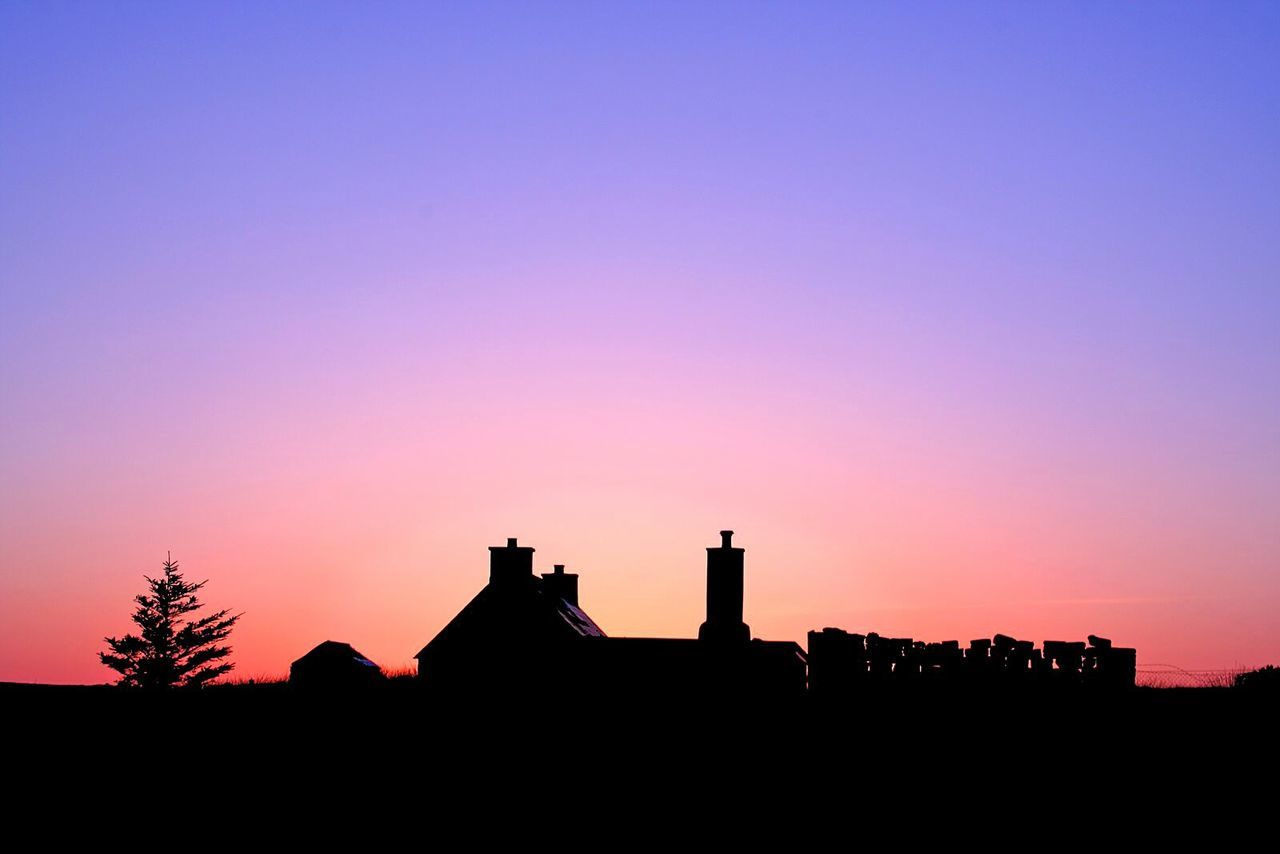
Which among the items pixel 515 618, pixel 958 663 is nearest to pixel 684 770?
pixel 958 663

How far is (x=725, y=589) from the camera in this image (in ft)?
120

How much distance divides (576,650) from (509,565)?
5570 mm

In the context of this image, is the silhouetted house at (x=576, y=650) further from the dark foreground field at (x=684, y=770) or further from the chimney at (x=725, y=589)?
the dark foreground field at (x=684, y=770)

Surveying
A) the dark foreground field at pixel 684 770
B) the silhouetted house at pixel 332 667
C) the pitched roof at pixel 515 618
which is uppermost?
the pitched roof at pixel 515 618

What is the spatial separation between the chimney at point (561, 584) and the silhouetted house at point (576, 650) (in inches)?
1.8

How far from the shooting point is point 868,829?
944 inches

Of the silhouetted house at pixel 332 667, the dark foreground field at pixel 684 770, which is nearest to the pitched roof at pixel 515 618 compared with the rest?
the silhouetted house at pixel 332 667

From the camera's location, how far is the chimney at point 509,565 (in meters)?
44.4

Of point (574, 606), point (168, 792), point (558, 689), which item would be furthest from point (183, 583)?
point (168, 792)

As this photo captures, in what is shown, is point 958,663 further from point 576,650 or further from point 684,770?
point 576,650

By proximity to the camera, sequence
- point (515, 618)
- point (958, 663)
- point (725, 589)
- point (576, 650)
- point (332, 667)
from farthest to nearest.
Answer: point (515, 618) < point (332, 667) < point (576, 650) < point (725, 589) < point (958, 663)

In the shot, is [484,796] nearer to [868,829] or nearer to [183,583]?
[868,829]

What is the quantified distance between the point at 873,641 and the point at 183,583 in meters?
48.2

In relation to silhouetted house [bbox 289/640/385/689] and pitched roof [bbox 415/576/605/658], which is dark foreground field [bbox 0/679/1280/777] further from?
pitched roof [bbox 415/576/605/658]
